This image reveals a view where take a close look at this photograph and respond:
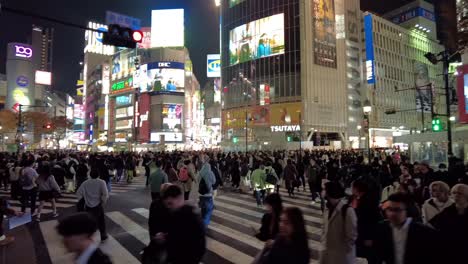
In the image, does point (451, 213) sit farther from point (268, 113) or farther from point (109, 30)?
point (268, 113)

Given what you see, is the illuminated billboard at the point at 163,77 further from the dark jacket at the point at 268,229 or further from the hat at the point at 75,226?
the hat at the point at 75,226

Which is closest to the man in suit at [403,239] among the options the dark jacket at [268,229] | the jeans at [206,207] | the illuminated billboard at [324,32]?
the dark jacket at [268,229]

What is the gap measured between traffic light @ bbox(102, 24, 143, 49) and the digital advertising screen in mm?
76981

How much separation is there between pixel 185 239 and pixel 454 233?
288cm

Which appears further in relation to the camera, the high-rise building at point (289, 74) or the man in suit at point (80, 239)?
the high-rise building at point (289, 74)

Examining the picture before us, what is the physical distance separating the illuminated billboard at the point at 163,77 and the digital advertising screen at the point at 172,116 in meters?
4.13

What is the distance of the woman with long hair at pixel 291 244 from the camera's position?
3230mm

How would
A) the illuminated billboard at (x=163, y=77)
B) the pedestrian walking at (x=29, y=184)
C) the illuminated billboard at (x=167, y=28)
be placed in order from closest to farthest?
the pedestrian walking at (x=29, y=184) → the illuminated billboard at (x=163, y=77) → the illuminated billboard at (x=167, y=28)

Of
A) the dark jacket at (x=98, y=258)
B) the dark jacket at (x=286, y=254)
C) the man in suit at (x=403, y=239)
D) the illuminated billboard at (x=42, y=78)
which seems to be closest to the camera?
the dark jacket at (x=98, y=258)

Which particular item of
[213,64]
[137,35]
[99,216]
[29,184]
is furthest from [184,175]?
[213,64]

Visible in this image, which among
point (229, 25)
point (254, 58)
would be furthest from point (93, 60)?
point (254, 58)

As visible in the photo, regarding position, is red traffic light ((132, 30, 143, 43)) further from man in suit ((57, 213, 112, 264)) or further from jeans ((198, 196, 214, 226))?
man in suit ((57, 213, 112, 264))

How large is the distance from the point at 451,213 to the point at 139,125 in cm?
8739

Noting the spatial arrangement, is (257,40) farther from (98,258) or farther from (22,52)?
(22,52)
